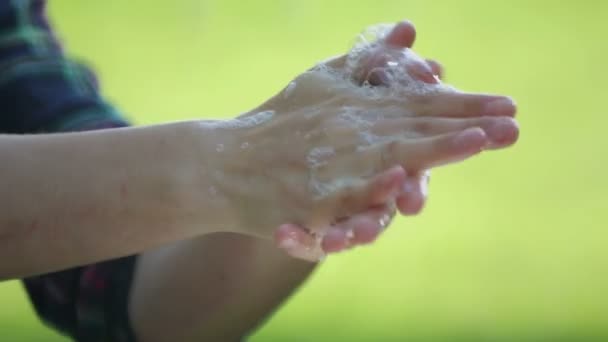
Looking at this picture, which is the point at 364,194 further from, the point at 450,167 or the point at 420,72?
the point at 450,167

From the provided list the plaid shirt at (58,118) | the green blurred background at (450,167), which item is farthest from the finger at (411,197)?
the green blurred background at (450,167)

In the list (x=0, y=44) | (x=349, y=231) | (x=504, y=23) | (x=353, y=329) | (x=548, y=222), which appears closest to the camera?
(x=349, y=231)

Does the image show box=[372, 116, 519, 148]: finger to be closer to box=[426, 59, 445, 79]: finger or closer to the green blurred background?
box=[426, 59, 445, 79]: finger

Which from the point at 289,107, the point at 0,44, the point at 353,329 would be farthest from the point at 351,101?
the point at 353,329

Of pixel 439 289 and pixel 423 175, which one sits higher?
pixel 423 175

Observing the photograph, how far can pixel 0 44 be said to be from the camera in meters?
0.75

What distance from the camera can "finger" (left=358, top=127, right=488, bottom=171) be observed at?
51 centimetres

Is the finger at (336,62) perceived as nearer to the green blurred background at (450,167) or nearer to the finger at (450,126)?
the finger at (450,126)

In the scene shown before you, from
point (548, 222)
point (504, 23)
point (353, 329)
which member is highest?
point (504, 23)

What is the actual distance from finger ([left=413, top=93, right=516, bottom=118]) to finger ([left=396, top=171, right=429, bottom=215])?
73mm

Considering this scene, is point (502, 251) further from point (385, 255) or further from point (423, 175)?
point (423, 175)

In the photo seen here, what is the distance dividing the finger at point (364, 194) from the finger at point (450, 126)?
0.13 feet

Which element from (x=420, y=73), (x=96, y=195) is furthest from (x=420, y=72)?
(x=96, y=195)

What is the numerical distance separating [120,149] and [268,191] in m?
0.11
